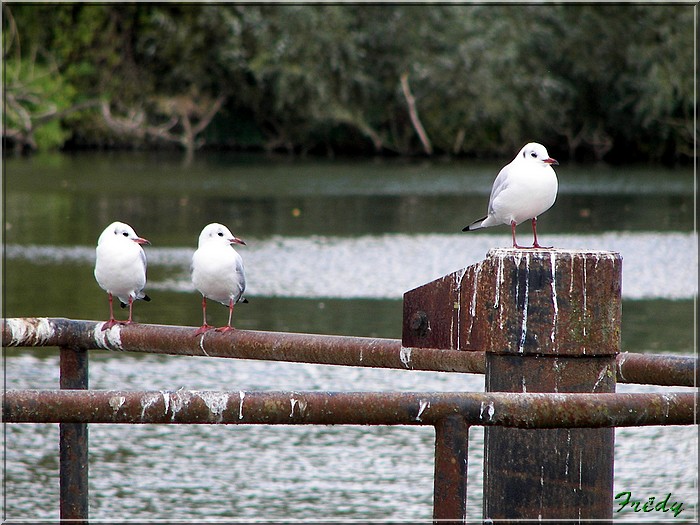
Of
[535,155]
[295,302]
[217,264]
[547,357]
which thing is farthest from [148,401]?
[295,302]

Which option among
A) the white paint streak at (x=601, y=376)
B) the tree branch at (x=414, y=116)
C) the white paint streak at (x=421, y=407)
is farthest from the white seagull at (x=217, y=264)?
the tree branch at (x=414, y=116)

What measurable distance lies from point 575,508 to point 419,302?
631 millimetres

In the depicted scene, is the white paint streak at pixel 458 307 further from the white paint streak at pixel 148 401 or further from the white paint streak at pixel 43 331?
the white paint streak at pixel 43 331

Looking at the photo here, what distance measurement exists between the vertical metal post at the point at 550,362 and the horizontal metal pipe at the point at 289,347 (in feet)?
1.12

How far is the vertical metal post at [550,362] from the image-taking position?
269cm

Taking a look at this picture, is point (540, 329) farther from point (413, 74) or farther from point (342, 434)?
point (413, 74)

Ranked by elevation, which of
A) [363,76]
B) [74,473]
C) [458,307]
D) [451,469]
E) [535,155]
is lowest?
[74,473]

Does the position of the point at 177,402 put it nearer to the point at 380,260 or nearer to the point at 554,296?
the point at 554,296

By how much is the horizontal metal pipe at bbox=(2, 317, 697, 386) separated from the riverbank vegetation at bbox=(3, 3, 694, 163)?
33526 millimetres

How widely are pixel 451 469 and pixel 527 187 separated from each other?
1.82 m

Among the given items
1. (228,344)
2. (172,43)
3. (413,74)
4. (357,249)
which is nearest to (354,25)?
(413,74)

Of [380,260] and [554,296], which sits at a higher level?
[380,260]

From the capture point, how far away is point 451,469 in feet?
8.04

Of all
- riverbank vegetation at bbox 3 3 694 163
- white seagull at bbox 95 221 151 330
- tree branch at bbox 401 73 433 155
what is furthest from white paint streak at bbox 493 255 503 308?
tree branch at bbox 401 73 433 155
